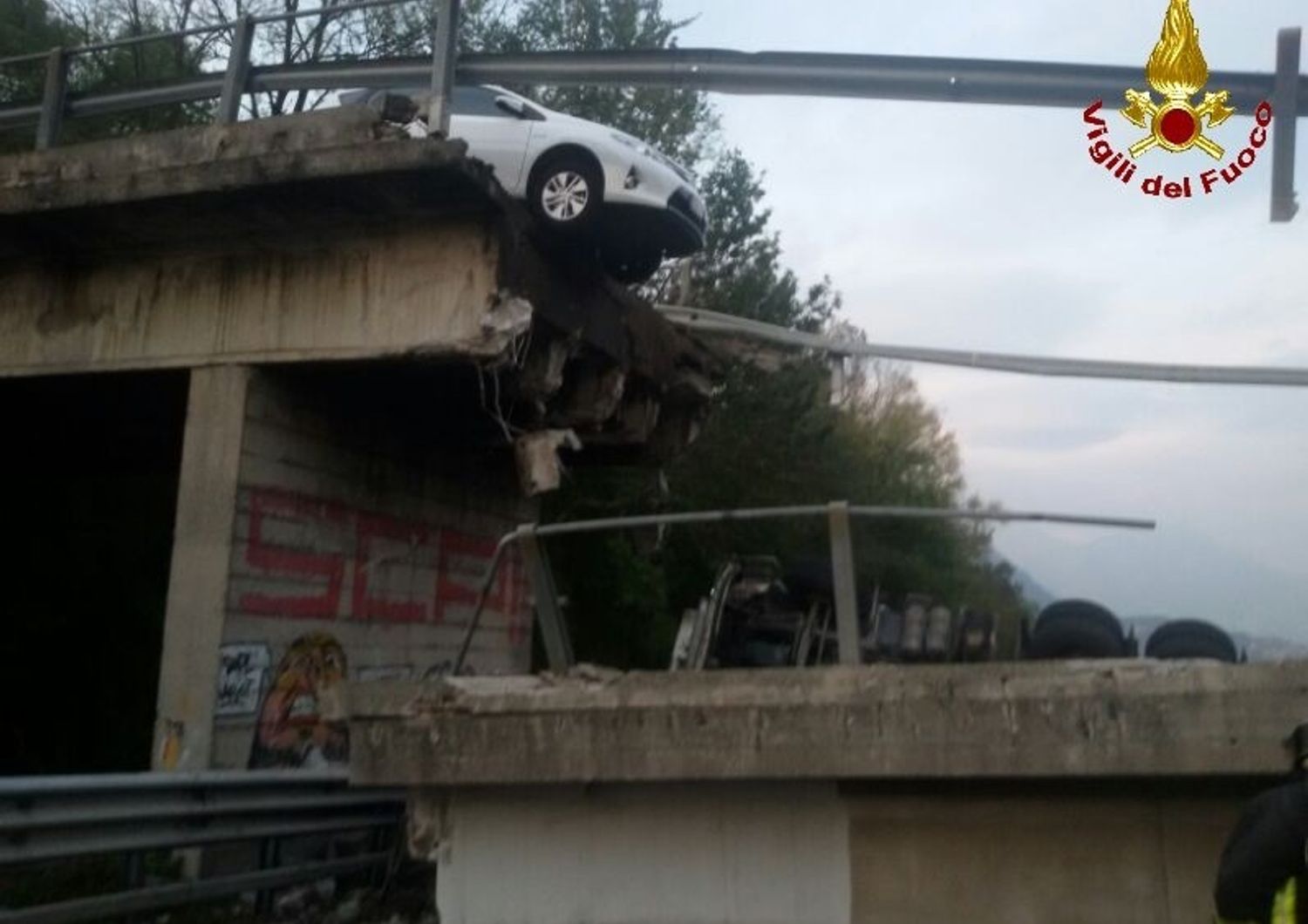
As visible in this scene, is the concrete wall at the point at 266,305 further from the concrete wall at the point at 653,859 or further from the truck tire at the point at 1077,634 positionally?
the truck tire at the point at 1077,634

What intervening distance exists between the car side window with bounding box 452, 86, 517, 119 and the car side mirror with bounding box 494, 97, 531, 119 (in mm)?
30

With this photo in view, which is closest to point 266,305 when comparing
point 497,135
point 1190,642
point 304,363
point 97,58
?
point 304,363

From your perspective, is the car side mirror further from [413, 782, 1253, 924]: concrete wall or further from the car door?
[413, 782, 1253, 924]: concrete wall

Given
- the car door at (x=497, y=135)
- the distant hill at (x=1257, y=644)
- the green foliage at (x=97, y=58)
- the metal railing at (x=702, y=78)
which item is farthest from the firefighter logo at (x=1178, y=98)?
the green foliage at (x=97, y=58)

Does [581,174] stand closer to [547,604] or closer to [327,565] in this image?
[327,565]

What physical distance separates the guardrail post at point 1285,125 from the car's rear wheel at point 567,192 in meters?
5.80

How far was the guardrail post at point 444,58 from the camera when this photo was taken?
11.3m

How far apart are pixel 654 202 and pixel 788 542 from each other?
8.53 m

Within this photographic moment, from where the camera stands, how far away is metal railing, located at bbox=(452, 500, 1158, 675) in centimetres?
486

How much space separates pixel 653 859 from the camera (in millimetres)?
5492

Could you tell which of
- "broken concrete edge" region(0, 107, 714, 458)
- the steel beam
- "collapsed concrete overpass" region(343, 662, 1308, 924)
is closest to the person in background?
"collapsed concrete overpass" region(343, 662, 1308, 924)

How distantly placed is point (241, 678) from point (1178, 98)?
751 centimetres

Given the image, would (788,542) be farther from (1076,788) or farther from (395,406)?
(1076,788)

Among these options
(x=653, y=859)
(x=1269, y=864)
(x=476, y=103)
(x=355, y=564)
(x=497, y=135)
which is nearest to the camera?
(x=1269, y=864)
